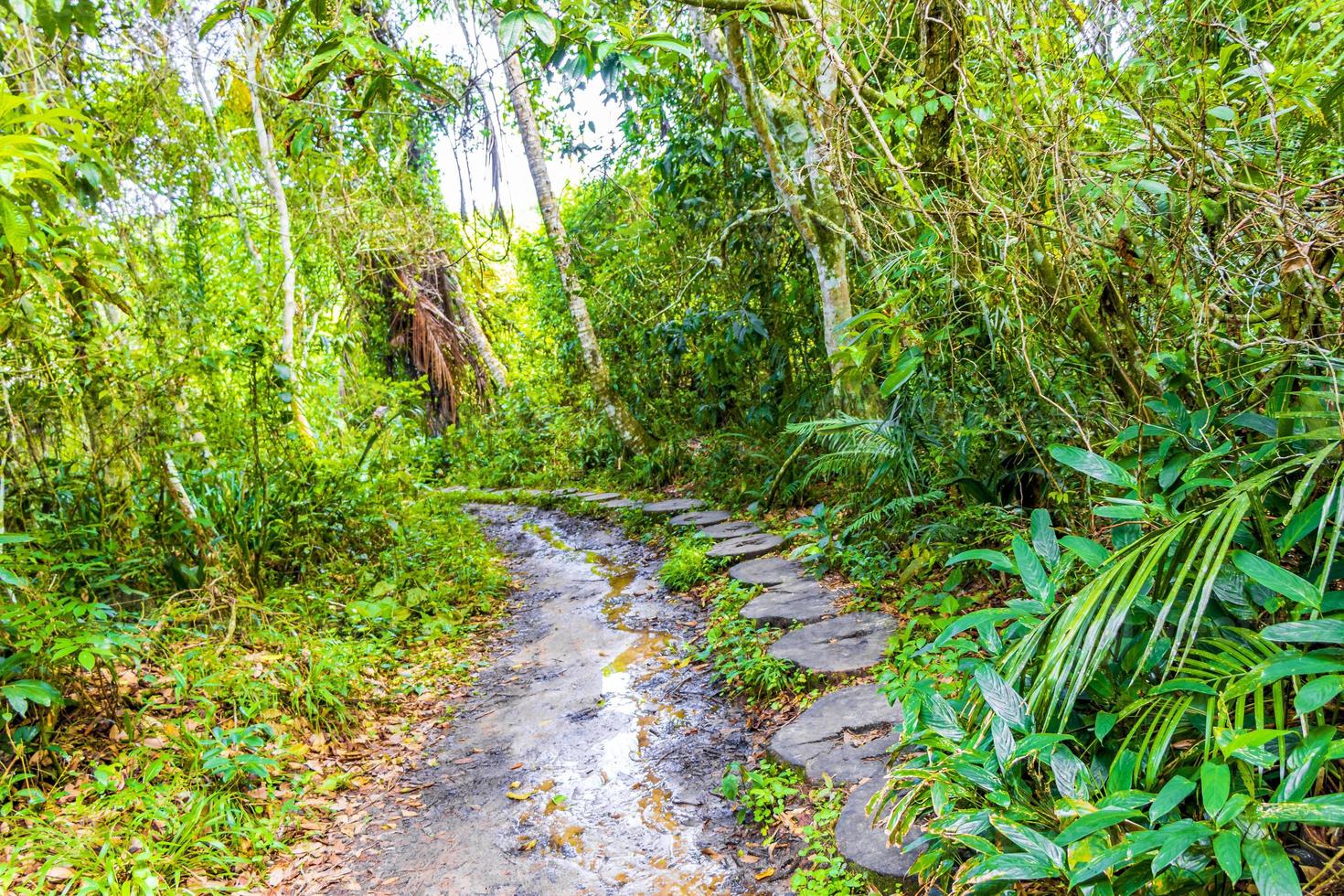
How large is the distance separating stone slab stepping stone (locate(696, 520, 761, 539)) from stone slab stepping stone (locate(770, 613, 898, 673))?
182 centimetres

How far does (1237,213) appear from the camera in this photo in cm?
222

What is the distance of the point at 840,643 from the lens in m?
3.22

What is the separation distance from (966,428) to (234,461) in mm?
4189

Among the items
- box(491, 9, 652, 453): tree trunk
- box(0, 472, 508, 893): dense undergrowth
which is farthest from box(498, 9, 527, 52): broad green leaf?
box(491, 9, 652, 453): tree trunk

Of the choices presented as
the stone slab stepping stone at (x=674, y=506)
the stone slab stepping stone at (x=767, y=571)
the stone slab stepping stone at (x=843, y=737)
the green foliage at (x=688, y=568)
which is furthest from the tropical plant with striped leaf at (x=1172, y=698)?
the stone slab stepping stone at (x=674, y=506)

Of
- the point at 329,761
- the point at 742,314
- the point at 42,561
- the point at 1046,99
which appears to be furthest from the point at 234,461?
the point at 1046,99

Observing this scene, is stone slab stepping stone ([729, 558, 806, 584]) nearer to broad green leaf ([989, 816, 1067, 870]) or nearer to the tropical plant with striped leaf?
the tropical plant with striped leaf

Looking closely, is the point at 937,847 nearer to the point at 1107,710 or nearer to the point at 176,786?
the point at 1107,710

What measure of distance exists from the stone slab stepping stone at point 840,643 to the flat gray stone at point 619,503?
383cm

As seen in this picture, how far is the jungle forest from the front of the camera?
62.6 inches

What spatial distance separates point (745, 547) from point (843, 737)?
94.7 inches

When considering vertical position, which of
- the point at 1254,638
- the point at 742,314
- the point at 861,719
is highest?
the point at 742,314

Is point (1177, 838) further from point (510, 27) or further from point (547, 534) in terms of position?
point (547, 534)

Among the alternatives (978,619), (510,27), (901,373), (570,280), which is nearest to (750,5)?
(901,373)
